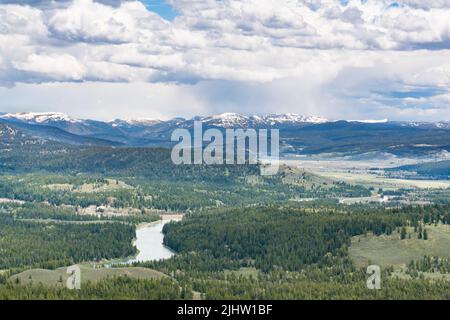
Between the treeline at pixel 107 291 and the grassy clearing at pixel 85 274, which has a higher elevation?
the grassy clearing at pixel 85 274

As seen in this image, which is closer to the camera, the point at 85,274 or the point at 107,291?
the point at 107,291

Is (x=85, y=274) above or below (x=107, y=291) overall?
above

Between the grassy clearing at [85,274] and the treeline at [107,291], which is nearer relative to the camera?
the treeline at [107,291]
